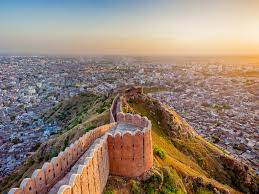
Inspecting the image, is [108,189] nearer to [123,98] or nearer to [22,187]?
[22,187]

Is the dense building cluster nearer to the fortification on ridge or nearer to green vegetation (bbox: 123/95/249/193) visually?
green vegetation (bbox: 123/95/249/193)

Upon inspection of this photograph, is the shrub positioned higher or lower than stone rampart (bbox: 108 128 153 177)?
lower

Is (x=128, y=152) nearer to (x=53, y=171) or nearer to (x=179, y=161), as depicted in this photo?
(x=53, y=171)

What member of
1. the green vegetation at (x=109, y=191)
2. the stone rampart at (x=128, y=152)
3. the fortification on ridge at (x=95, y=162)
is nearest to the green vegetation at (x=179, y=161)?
the stone rampart at (x=128, y=152)

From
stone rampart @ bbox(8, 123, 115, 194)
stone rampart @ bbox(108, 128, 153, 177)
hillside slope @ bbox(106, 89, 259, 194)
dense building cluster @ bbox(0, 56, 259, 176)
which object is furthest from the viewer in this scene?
dense building cluster @ bbox(0, 56, 259, 176)

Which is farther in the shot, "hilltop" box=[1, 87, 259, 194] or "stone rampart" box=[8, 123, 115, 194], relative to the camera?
"hilltop" box=[1, 87, 259, 194]

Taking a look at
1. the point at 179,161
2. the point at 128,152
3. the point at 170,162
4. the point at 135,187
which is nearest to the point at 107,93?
the point at 179,161

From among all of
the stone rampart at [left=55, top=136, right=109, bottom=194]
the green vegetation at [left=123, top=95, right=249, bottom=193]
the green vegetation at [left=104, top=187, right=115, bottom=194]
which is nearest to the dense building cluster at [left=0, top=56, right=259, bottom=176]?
the green vegetation at [left=123, top=95, right=249, bottom=193]
